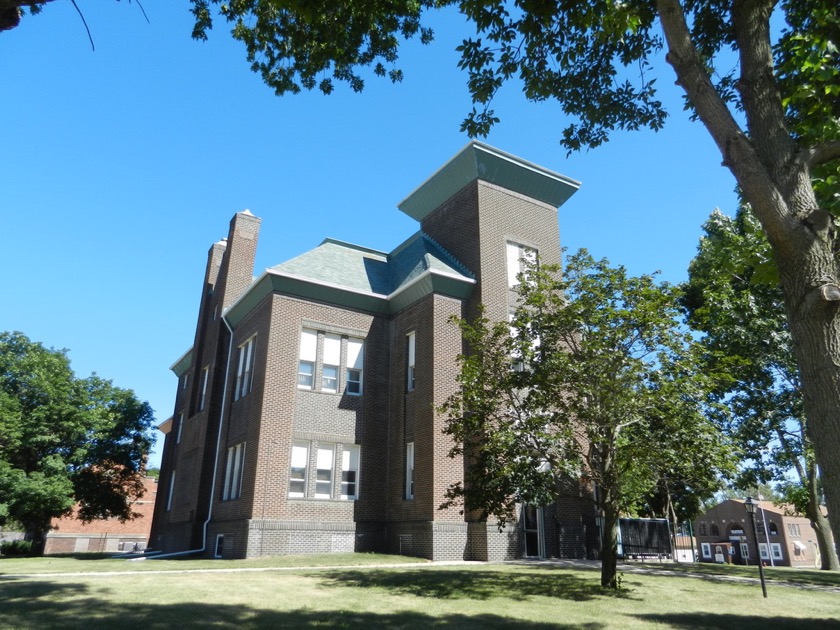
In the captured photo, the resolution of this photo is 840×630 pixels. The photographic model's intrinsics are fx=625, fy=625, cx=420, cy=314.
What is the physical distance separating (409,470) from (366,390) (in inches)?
129

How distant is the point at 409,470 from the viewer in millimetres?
20125

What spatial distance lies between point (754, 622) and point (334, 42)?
35.7 ft

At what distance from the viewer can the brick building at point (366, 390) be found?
19.0m

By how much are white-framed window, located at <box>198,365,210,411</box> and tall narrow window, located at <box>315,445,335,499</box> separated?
738cm

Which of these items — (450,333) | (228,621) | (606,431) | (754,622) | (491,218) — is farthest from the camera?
(491,218)

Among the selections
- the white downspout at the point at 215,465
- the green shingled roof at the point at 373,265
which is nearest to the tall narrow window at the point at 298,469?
the white downspout at the point at 215,465

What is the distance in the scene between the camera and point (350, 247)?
84.2ft

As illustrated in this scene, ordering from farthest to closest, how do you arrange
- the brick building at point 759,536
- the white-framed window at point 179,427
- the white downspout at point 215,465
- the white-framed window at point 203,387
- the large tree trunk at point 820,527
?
the brick building at point 759,536, the white-framed window at point 179,427, the white-framed window at point 203,387, the large tree trunk at point 820,527, the white downspout at point 215,465

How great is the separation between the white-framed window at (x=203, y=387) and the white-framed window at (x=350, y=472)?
25.2ft

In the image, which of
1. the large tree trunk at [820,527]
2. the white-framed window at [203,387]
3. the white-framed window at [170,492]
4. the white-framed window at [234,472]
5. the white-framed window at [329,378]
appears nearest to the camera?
the white-framed window at [234,472]

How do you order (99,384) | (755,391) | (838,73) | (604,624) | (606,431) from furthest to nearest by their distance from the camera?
1. (99,384)
2. (755,391)
3. (606,431)
4. (604,624)
5. (838,73)

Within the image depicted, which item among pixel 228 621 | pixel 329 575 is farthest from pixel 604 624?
pixel 329 575

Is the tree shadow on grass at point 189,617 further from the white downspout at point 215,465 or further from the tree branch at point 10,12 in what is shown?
the white downspout at point 215,465

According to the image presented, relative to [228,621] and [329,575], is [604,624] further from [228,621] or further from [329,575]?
[329,575]
